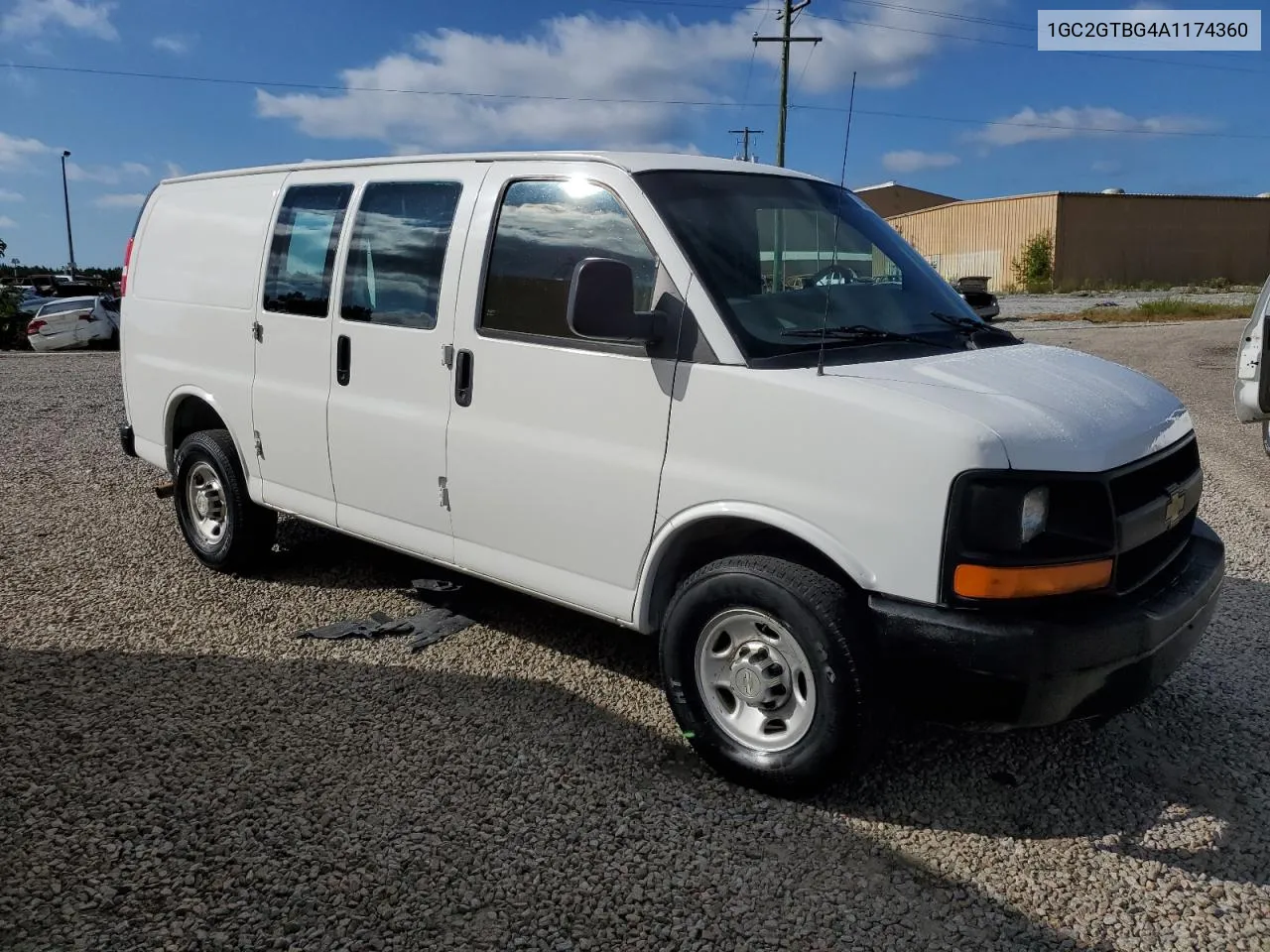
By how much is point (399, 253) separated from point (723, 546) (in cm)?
200

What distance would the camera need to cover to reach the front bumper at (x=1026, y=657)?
9.90ft

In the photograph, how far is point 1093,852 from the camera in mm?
3254

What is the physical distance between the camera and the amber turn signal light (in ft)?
9.89

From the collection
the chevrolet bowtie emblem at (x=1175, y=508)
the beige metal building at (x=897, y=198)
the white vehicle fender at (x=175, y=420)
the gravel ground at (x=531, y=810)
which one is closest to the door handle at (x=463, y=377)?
the gravel ground at (x=531, y=810)

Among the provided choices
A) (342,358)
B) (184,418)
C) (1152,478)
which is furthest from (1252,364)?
(184,418)

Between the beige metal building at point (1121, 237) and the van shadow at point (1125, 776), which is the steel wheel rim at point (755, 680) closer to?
the van shadow at point (1125, 776)

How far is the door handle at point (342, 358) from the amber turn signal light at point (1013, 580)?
293 centimetres

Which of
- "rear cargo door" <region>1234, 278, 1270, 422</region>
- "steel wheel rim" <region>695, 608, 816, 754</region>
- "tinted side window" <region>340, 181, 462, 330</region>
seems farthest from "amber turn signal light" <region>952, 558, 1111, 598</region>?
"rear cargo door" <region>1234, 278, 1270, 422</region>

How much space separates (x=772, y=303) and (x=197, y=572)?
13.0 ft

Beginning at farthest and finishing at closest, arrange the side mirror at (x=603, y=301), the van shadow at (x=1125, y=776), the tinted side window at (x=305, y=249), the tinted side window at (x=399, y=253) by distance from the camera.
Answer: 1. the tinted side window at (x=305, y=249)
2. the tinted side window at (x=399, y=253)
3. the side mirror at (x=603, y=301)
4. the van shadow at (x=1125, y=776)

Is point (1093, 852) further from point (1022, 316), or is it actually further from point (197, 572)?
point (1022, 316)

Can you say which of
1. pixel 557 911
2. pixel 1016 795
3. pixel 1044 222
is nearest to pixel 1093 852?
pixel 1016 795

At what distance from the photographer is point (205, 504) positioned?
235 inches

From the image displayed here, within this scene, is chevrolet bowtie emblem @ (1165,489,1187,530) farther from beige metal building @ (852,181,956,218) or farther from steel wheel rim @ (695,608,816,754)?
beige metal building @ (852,181,956,218)
